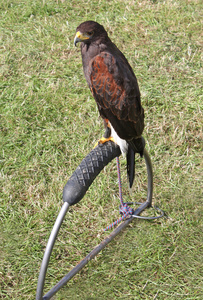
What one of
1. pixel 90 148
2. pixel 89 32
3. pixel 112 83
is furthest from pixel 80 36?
pixel 90 148

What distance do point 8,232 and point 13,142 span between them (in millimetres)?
830

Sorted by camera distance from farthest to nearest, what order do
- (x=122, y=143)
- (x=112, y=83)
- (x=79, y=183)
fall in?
(x=122, y=143), (x=112, y=83), (x=79, y=183)

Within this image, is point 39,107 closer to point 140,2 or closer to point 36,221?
point 36,221

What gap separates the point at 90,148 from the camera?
9.70 ft

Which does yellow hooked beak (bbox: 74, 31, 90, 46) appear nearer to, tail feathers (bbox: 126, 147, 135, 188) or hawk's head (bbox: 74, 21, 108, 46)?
hawk's head (bbox: 74, 21, 108, 46)

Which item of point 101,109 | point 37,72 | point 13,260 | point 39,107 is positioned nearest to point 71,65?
point 37,72

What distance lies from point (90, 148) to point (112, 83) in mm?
1122

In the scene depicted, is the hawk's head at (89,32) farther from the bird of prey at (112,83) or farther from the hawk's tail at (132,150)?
the hawk's tail at (132,150)

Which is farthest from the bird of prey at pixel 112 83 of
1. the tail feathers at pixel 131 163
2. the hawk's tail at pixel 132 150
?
the tail feathers at pixel 131 163

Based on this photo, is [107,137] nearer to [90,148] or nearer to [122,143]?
[122,143]

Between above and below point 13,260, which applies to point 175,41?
above

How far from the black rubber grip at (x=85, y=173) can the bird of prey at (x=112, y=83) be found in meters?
0.15

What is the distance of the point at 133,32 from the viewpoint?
397cm

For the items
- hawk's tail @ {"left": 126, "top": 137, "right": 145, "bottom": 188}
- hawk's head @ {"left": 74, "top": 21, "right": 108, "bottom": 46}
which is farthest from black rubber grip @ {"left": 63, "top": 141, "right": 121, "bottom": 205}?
hawk's head @ {"left": 74, "top": 21, "right": 108, "bottom": 46}
